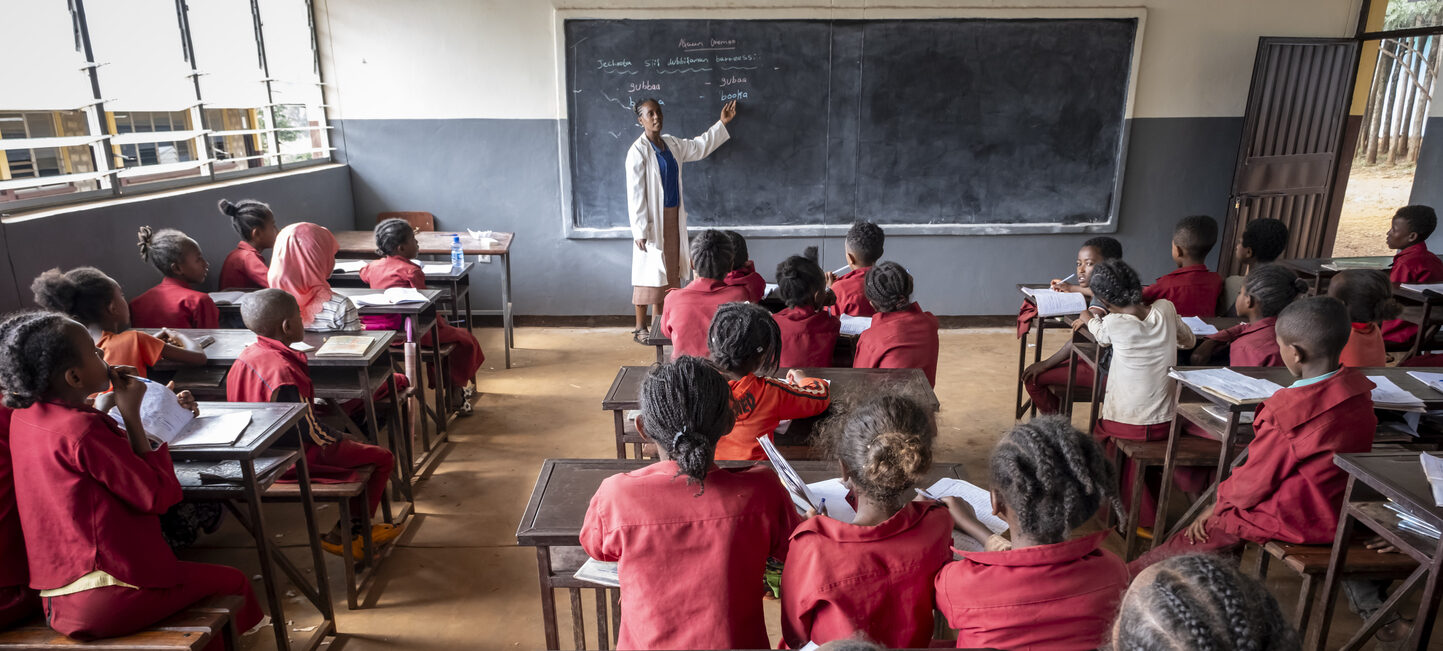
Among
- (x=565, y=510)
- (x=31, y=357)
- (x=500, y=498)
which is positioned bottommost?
(x=500, y=498)

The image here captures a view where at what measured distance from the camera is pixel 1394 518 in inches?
72.3

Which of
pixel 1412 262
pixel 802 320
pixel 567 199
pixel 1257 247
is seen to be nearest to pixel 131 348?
pixel 802 320

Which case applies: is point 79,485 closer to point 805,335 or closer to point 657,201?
point 805,335

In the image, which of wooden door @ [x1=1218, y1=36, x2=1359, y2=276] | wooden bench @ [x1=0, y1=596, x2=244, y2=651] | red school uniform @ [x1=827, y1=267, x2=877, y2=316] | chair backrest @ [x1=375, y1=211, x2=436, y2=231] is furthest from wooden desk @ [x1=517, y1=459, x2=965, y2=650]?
wooden door @ [x1=1218, y1=36, x2=1359, y2=276]

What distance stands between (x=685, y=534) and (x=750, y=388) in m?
0.71

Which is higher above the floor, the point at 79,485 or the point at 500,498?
the point at 79,485

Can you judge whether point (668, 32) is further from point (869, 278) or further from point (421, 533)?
point (421, 533)

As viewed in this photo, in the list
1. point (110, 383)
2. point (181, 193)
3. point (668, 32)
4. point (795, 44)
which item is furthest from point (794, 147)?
point (110, 383)

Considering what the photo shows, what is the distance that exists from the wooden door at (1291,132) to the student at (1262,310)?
291 cm

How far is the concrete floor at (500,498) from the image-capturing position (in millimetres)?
2428

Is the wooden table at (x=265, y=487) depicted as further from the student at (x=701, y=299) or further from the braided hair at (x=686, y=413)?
the student at (x=701, y=299)

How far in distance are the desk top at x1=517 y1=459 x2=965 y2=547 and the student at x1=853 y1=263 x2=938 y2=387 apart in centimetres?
88

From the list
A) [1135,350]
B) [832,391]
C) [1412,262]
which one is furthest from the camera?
[1412,262]

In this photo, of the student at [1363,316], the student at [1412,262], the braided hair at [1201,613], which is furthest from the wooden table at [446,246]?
the student at [1412,262]
